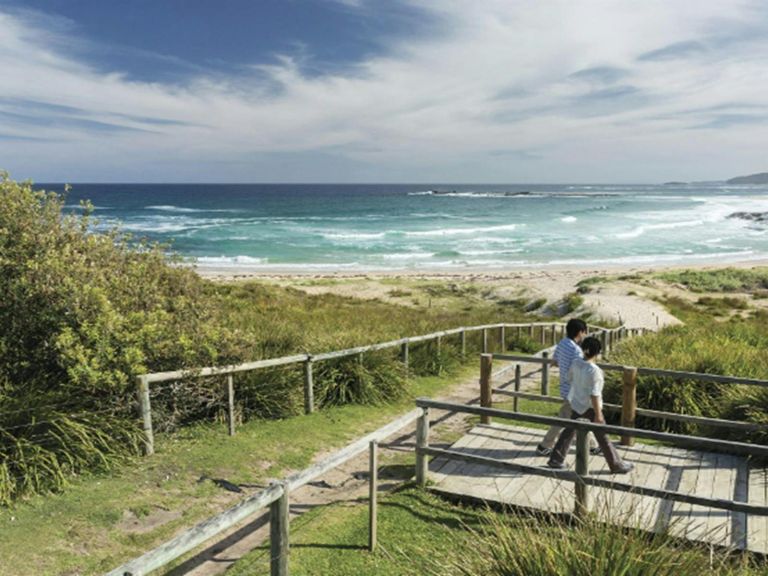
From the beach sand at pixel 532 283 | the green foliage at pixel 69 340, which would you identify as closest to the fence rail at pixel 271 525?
the green foliage at pixel 69 340

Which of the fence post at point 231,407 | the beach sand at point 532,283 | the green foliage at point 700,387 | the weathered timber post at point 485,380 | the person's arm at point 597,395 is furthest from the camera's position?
the beach sand at point 532,283

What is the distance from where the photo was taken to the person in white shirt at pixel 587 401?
6.20 m

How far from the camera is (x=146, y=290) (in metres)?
8.04

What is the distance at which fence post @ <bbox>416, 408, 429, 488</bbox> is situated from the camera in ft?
20.5

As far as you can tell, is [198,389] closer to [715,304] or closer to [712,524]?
[712,524]

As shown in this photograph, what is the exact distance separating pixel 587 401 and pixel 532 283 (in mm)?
33724

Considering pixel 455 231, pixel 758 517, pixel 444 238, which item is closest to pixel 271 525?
pixel 758 517

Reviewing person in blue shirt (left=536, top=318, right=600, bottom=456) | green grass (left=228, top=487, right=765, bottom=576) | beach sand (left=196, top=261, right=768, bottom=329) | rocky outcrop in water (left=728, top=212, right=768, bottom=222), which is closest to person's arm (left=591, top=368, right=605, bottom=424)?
person in blue shirt (left=536, top=318, right=600, bottom=456)

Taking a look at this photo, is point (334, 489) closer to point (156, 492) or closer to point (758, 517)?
point (156, 492)

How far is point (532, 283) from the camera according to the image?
39125 mm

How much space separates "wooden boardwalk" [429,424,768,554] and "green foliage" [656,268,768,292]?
1352 inches

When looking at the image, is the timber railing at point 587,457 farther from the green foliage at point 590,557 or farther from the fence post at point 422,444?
the green foliage at point 590,557

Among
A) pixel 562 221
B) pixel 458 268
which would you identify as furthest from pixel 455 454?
pixel 562 221

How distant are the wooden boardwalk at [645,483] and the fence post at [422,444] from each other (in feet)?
0.53
